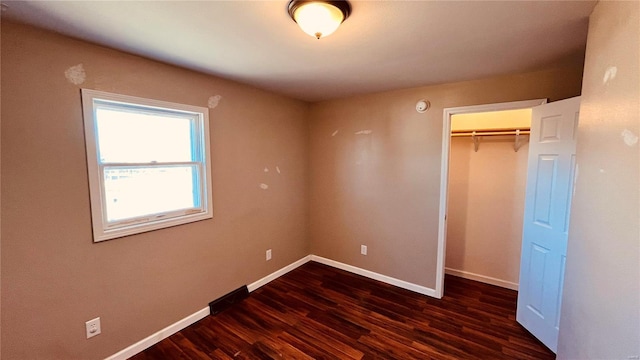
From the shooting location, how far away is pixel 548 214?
1905 millimetres

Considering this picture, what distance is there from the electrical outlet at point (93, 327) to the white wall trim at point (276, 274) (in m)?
1.31

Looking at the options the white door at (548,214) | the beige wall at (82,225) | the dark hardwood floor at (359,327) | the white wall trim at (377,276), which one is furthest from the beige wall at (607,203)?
the beige wall at (82,225)

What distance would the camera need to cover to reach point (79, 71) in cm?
160

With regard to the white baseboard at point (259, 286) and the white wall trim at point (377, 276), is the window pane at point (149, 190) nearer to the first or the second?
the white baseboard at point (259, 286)

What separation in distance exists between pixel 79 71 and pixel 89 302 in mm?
1515

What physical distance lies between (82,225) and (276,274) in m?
2.01

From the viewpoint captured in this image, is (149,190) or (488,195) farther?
(488,195)

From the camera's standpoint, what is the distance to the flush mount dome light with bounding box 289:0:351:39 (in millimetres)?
1168

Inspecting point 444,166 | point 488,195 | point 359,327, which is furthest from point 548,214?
point 359,327

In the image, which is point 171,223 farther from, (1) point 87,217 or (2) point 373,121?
(2) point 373,121

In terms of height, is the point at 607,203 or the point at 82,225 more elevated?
the point at 607,203

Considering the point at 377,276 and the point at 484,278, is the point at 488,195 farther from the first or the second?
the point at 377,276

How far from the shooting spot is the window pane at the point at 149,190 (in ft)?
5.97

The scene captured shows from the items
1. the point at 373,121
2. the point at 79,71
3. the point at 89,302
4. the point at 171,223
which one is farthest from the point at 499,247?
the point at 79,71
